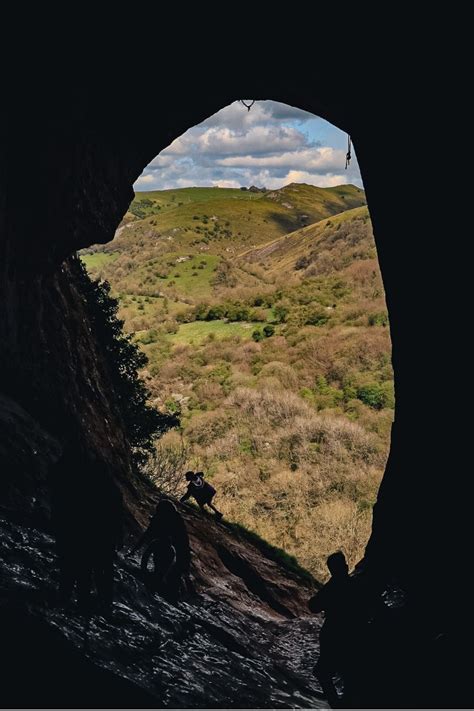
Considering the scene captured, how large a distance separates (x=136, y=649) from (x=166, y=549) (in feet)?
7.88

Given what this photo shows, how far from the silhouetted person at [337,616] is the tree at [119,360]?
1259 centimetres

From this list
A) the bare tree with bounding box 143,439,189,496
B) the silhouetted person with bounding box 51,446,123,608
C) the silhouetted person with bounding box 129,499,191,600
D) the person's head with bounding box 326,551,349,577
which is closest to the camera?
the silhouetted person with bounding box 51,446,123,608

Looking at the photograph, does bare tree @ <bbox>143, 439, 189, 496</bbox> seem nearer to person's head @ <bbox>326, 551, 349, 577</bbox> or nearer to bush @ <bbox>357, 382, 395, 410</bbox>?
bush @ <bbox>357, 382, 395, 410</bbox>

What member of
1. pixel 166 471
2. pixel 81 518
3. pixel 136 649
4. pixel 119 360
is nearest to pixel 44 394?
pixel 81 518

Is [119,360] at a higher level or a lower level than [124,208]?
lower

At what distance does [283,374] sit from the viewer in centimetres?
3853

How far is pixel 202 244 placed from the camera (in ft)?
328

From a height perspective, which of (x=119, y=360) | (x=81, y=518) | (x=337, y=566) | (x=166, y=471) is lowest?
(x=166, y=471)

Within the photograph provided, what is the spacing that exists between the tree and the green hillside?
20.1ft

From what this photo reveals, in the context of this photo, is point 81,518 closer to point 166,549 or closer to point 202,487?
point 166,549

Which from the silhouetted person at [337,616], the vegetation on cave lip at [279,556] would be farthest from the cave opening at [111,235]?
the vegetation on cave lip at [279,556]

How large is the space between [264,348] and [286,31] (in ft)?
109

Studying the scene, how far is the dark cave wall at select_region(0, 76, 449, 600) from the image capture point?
9969 millimetres

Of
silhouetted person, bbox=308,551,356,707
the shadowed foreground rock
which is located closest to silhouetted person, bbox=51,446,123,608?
the shadowed foreground rock
